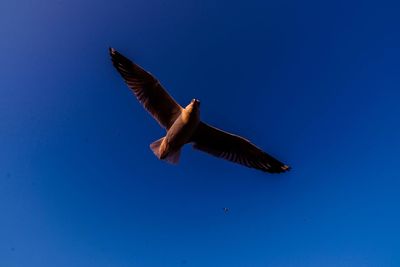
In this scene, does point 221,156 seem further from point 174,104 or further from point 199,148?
point 174,104

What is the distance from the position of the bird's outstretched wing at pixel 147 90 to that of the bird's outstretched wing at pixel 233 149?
0.69m

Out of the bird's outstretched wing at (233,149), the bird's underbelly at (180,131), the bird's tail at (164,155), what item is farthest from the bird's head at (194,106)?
the bird's tail at (164,155)

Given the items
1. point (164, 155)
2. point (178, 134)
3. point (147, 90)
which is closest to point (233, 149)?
point (178, 134)

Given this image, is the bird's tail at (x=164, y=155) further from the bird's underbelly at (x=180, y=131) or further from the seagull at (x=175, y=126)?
the bird's underbelly at (x=180, y=131)

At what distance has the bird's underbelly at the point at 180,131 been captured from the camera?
782 centimetres

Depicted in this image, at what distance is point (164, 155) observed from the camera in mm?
8055

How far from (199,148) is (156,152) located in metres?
0.96

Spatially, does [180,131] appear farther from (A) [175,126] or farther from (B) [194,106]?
(B) [194,106]

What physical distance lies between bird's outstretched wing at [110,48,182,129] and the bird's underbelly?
0.37 metres

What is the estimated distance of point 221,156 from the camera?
8.83 metres

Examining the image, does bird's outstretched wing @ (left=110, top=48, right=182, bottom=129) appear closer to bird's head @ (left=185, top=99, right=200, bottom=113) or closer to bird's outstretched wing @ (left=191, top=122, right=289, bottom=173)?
bird's head @ (left=185, top=99, right=200, bottom=113)

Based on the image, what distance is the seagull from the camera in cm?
791

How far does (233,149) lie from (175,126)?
A: 1545 millimetres

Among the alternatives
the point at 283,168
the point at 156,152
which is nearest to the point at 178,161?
the point at 156,152
